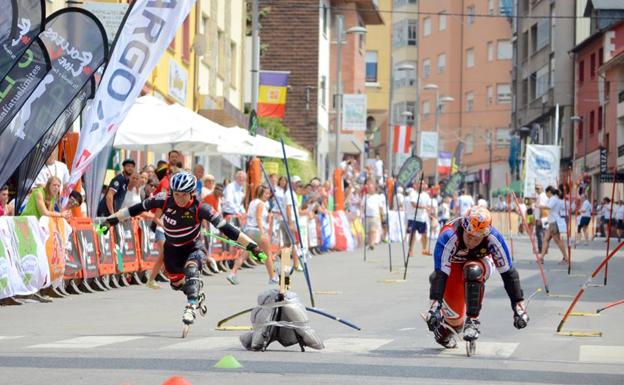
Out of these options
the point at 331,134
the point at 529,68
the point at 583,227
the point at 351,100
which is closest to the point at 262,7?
the point at 351,100

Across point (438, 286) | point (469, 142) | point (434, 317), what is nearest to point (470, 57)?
point (469, 142)

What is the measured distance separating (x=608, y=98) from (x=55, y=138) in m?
61.4

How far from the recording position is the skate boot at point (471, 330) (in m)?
12.8

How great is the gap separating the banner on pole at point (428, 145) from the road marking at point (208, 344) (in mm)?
62293

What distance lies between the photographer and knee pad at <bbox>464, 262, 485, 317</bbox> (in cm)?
1322

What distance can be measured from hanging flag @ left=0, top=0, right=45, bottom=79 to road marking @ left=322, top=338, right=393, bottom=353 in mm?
5867

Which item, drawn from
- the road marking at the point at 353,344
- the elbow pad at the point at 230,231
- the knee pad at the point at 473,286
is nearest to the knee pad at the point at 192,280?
the elbow pad at the point at 230,231

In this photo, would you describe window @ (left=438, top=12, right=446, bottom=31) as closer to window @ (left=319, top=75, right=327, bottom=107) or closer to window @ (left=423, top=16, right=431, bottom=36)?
window @ (left=423, top=16, right=431, bottom=36)

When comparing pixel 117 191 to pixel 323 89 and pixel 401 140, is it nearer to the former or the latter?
pixel 323 89

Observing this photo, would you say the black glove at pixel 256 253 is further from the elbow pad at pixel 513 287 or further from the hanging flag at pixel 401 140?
the hanging flag at pixel 401 140

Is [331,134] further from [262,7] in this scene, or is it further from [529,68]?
[529,68]

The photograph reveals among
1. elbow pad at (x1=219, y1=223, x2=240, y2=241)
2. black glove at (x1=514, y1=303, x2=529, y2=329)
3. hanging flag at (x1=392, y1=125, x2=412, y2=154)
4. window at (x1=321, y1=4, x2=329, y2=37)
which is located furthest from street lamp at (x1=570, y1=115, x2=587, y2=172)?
black glove at (x1=514, y1=303, x2=529, y2=329)

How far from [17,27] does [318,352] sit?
6653 mm

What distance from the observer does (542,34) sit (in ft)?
304
